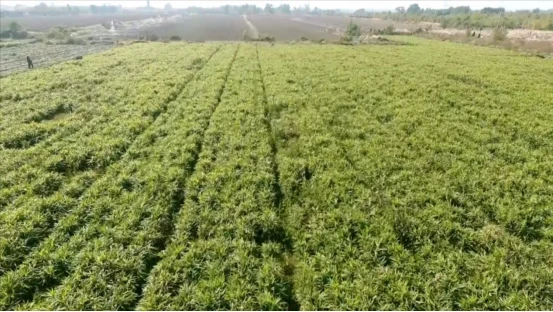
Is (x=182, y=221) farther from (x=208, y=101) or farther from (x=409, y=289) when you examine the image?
(x=208, y=101)

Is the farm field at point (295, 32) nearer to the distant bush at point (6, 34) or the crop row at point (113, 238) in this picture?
the distant bush at point (6, 34)

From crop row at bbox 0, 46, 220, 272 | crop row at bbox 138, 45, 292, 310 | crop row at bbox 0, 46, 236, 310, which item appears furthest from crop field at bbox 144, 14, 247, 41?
crop row at bbox 138, 45, 292, 310

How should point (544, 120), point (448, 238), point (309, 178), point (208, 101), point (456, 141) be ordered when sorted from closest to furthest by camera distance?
point (448, 238)
point (309, 178)
point (456, 141)
point (544, 120)
point (208, 101)

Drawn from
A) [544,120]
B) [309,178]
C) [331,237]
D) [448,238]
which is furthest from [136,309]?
[544,120]

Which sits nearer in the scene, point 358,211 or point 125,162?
point 358,211

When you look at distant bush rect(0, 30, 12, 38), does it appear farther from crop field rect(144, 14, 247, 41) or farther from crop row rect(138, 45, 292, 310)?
crop row rect(138, 45, 292, 310)
